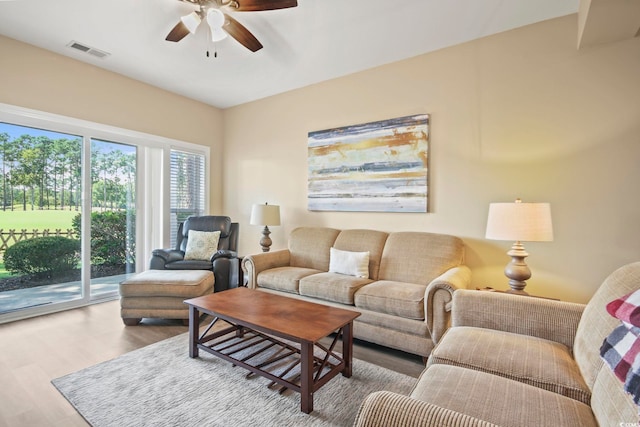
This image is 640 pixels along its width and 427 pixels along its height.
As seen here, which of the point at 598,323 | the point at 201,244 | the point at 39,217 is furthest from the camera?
the point at 201,244

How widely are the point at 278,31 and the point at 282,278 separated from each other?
2.31 m

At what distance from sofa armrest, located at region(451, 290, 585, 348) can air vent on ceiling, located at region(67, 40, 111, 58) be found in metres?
3.98

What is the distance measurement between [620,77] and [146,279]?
4.35 meters

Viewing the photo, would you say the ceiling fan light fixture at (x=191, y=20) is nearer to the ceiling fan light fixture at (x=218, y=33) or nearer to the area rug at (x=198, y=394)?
the ceiling fan light fixture at (x=218, y=33)

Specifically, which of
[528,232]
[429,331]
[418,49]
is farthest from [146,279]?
[418,49]

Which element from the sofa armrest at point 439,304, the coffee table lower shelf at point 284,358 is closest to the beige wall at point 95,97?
the coffee table lower shelf at point 284,358

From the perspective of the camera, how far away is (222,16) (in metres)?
2.20

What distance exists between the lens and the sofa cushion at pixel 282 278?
301 cm

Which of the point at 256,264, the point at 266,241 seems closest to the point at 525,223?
the point at 256,264

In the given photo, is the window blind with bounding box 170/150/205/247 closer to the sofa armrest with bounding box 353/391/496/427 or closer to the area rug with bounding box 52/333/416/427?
the area rug with bounding box 52/333/416/427

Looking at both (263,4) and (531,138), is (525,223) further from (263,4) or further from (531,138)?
(263,4)

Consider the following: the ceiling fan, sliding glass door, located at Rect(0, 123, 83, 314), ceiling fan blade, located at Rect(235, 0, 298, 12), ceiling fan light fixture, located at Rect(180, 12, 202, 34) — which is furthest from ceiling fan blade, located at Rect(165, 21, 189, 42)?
sliding glass door, located at Rect(0, 123, 83, 314)

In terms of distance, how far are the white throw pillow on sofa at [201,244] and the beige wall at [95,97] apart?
1.14m

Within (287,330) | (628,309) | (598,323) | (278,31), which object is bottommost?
(287,330)
